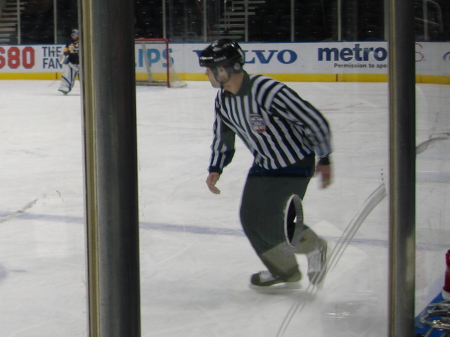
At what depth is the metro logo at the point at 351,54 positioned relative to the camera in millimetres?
1204

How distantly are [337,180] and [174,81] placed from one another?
1.48 ft

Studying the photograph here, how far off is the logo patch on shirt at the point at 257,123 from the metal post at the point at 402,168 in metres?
0.28

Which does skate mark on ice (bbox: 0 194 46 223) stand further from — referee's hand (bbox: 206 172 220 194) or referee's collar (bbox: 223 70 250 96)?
referee's collar (bbox: 223 70 250 96)

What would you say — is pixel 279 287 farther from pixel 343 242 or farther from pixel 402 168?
pixel 402 168

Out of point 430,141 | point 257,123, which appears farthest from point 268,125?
point 430,141

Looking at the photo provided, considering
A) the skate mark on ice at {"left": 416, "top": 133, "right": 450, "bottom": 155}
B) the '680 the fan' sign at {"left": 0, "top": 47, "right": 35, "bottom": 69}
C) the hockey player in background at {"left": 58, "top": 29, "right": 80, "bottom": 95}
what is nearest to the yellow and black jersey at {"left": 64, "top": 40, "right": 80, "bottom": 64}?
the hockey player in background at {"left": 58, "top": 29, "right": 80, "bottom": 95}

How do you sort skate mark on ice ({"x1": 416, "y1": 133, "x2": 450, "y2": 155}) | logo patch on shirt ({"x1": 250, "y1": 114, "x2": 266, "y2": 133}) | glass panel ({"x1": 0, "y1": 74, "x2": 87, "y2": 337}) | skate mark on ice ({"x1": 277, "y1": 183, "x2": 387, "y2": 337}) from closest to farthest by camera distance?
1. glass panel ({"x1": 0, "y1": 74, "x2": 87, "y2": 337})
2. logo patch on shirt ({"x1": 250, "y1": 114, "x2": 266, "y2": 133})
3. skate mark on ice ({"x1": 277, "y1": 183, "x2": 387, "y2": 337})
4. skate mark on ice ({"x1": 416, "y1": 133, "x2": 450, "y2": 155})

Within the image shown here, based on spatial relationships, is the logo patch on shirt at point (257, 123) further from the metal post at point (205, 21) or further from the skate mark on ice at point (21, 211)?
the skate mark on ice at point (21, 211)

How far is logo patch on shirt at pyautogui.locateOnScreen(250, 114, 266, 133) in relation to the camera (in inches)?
43.8

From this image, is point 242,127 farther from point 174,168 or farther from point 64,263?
point 64,263

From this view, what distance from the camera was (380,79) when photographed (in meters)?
1.26

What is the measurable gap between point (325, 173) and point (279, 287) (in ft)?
0.81

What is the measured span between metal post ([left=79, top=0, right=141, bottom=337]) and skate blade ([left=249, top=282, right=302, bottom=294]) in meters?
0.43

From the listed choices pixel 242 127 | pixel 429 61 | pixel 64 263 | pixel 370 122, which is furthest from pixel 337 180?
pixel 64 263
